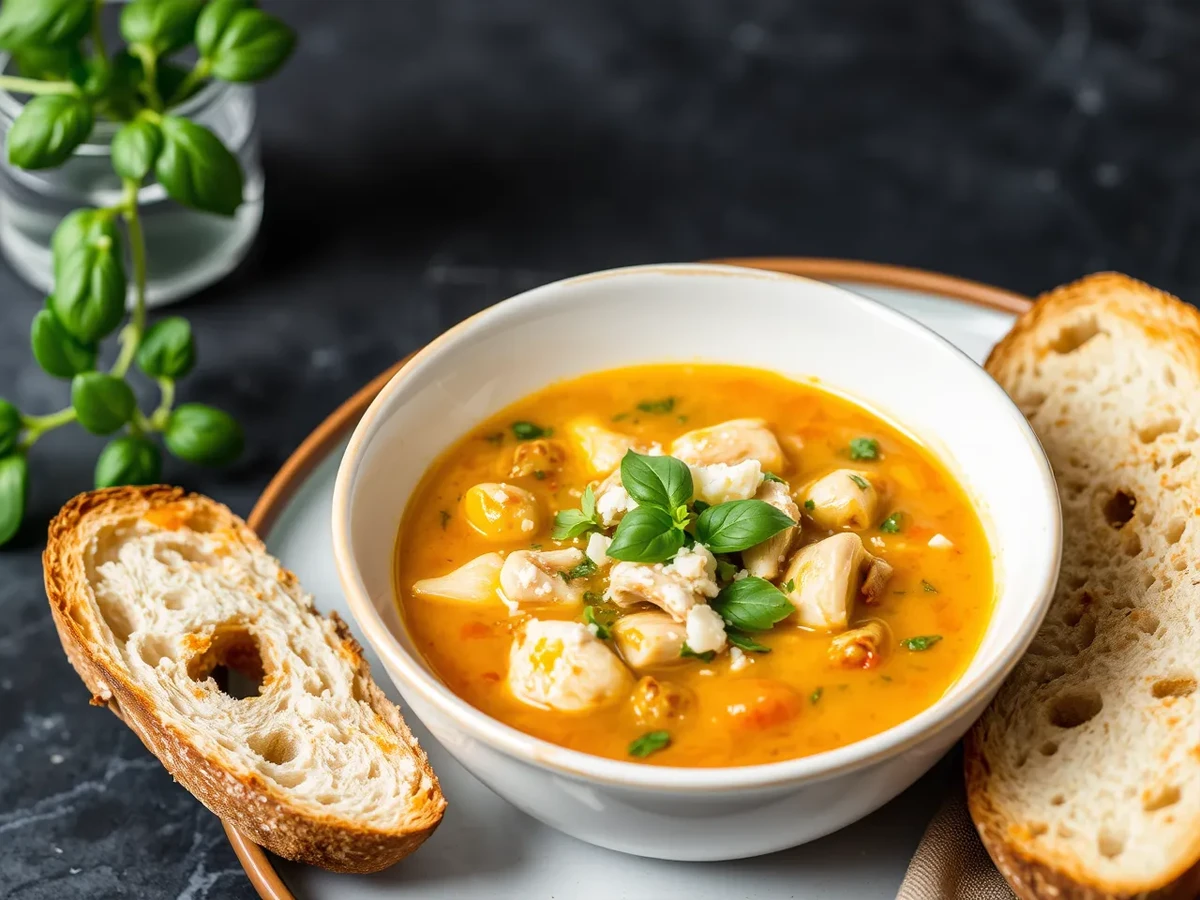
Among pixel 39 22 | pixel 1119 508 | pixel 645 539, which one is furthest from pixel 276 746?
pixel 39 22

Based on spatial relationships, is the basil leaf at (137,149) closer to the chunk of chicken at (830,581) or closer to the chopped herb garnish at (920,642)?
the chunk of chicken at (830,581)

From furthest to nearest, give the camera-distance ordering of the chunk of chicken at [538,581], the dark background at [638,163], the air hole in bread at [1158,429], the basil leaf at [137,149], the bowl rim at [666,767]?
the dark background at [638,163], the basil leaf at [137,149], the air hole in bread at [1158,429], the chunk of chicken at [538,581], the bowl rim at [666,767]

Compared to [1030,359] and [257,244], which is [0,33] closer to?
[257,244]

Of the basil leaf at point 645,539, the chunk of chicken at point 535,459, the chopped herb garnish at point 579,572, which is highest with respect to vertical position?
the basil leaf at point 645,539

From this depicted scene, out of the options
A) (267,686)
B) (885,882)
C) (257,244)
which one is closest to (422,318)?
(257,244)

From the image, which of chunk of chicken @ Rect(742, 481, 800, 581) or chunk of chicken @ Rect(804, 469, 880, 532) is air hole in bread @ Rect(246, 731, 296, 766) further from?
chunk of chicken @ Rect(804, 469, 880, 532)

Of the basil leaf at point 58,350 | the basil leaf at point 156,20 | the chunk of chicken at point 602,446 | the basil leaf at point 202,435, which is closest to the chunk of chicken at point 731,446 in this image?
the chunk of chicken at point 602,446

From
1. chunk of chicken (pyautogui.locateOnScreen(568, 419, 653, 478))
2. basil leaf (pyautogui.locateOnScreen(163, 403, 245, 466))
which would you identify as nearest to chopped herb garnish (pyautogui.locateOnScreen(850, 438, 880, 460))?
chunk of chicken (pyautogui.locateOnScreen(568, 419, 653, 478))
